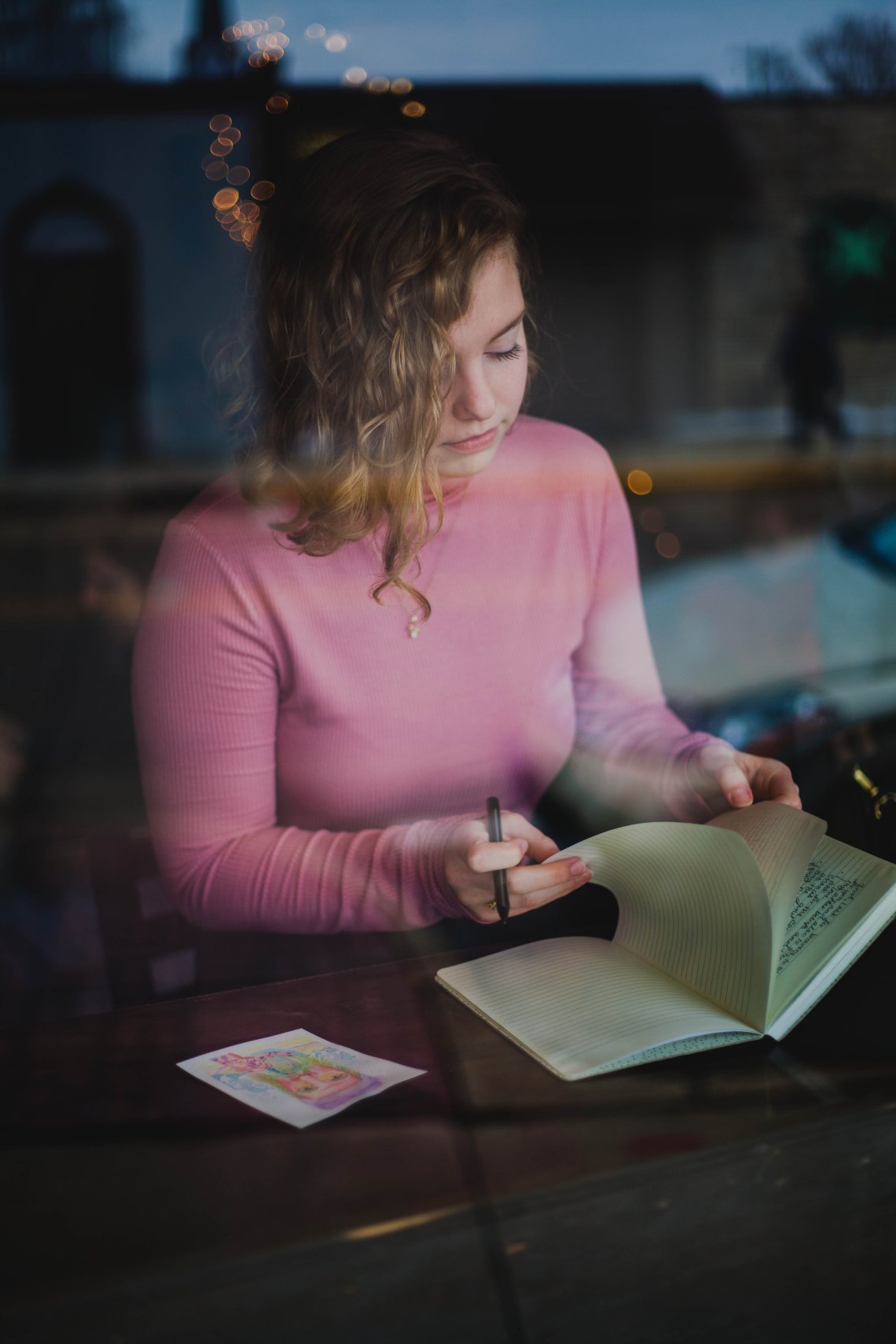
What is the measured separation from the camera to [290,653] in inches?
46.1

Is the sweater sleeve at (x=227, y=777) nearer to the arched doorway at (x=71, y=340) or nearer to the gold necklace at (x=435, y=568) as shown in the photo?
the gold necklace at (x=435, y=568)

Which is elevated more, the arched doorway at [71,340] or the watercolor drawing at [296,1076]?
the arched doorway at [71,340]

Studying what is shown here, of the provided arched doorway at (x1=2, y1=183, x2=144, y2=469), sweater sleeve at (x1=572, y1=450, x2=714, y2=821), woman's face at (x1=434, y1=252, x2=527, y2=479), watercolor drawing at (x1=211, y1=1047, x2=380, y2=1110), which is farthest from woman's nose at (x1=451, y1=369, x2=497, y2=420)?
arched doorway at (x1=2, y1=183, x2=144, y2=469)

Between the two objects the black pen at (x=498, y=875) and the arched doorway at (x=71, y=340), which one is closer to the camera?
the black pen at (x=498, y=875)

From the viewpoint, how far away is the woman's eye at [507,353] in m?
1.20

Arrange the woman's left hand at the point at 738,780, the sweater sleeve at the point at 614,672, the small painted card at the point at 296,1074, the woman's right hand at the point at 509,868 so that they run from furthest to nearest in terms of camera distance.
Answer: the sweater sleeve at the point at 614,672, the woman's left hand at the point at 738,780, the woman's right hand at the point at 509,868, the small painted card at the point at 296,1074

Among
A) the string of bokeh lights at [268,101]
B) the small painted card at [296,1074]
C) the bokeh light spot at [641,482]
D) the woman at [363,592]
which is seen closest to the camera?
the small painted card at [296,1074]

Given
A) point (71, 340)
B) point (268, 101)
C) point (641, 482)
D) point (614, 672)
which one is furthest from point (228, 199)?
point (71, 340)

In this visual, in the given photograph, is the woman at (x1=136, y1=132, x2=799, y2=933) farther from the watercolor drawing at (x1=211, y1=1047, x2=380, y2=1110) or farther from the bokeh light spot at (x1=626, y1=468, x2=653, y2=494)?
the bokeh light spot at (x1=626, y1=468, x2=653, y2=494)

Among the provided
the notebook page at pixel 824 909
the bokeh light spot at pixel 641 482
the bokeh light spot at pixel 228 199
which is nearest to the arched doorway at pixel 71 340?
the bokeh light spot at pixel 228 199

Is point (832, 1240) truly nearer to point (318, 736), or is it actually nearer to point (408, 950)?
point (408, 950)

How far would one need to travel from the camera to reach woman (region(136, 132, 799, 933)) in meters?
1.15

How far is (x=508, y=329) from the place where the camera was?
3.95 ft

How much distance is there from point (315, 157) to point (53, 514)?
3612 millimetres
